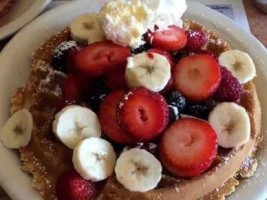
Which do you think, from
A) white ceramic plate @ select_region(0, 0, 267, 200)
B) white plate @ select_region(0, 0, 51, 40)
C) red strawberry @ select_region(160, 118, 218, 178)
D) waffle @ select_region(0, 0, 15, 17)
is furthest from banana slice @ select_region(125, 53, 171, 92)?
waffle @ select_region(0, 0, 15, 17)

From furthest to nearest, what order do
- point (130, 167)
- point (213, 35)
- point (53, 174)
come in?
1. point (213, 35)
2. point (53, 174)
3. point (130, 167)

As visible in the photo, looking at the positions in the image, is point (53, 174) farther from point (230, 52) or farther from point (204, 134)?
point (230, 52)

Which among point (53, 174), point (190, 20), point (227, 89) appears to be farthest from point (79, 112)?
point (190, 20)

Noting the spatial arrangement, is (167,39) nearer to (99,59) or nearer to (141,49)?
(141,49)

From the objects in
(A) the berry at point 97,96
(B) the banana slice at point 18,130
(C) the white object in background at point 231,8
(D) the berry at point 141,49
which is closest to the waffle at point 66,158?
(B) the banana slice at point 18,130

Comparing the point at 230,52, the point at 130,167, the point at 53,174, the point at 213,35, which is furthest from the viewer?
the point at 213,35

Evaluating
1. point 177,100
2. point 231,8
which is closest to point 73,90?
point 177,100

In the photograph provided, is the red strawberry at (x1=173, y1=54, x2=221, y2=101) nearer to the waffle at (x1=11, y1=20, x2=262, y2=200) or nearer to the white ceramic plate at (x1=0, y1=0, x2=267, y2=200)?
the waffle at (x1=11, y1=20, x2=262, y2=200)
